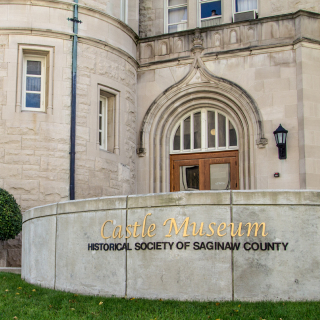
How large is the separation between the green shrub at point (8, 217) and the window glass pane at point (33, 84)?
3.15 metres

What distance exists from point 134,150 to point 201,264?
25.5ft

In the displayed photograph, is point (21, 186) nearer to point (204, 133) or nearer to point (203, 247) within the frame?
point (204, 133)

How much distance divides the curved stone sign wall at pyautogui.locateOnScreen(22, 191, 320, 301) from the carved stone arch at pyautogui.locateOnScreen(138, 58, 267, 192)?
653 centimetres

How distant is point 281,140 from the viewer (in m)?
14.2

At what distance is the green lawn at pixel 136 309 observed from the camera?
7348 millimetres

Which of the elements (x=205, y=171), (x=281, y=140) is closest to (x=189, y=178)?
(x=205, y=171)

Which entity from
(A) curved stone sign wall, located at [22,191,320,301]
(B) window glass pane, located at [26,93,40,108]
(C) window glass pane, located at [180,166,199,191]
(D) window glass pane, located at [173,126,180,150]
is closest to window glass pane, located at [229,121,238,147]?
(C) window glass pane, located at [180,166,199,191]

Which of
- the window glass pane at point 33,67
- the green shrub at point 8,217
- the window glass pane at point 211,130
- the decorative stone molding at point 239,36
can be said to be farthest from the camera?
the window glass pane at point 211,130

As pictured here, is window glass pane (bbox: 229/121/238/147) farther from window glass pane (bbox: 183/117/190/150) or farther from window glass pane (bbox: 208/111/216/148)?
window glass pane (bbox: 183/117/190/150)

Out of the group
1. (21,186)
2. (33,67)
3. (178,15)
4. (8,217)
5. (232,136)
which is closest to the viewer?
(8,217)

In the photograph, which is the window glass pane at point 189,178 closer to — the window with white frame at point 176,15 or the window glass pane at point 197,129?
the window glass pane at point 197,129

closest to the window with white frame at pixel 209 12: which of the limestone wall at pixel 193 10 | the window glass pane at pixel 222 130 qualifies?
the limestone wall at pixel 193 10

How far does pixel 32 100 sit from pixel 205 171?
5.33 meters

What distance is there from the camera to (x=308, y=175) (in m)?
14.0
